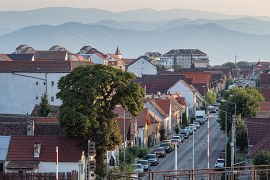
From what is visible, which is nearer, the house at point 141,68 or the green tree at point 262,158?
the green tree at point 262,158

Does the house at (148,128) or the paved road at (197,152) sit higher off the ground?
the house at (148,128)

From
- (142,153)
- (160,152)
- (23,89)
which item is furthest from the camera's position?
(23,89)

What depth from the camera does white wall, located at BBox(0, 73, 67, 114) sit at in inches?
3081

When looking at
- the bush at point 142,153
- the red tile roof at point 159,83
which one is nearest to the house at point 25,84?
the red tile roof at point 159,83

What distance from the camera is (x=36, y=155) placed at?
40.0 metres

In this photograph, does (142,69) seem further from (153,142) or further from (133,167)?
(133,167)

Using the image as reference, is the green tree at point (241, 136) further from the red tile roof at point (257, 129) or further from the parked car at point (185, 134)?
the parked car at point (185, 134)

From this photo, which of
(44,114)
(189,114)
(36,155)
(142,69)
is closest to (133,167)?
(36,155)

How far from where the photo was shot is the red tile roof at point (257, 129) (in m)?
48.3

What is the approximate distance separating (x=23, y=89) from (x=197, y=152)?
28.5 metres

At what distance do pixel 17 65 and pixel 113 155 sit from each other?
34.2 m

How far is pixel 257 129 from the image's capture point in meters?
49.4

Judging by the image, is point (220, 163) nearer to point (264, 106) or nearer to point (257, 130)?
point (257, 130)

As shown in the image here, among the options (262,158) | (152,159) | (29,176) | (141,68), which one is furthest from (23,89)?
(141,68)
